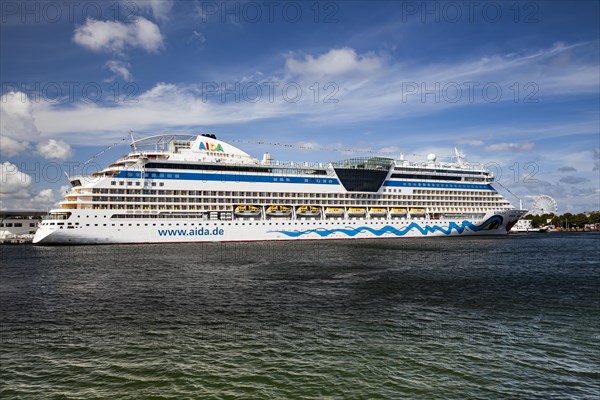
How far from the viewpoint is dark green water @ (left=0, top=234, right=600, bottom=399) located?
1313 centimetres

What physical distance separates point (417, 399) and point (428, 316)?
30.6 feet

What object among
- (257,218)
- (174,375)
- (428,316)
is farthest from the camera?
(257,218)

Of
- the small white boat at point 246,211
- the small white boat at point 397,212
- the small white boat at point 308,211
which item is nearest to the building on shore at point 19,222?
the small white boat at point 246,211

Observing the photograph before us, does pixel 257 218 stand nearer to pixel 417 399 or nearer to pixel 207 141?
pixel 207 141

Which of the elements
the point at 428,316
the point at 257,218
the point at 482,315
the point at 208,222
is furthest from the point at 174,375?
the point at 257,218

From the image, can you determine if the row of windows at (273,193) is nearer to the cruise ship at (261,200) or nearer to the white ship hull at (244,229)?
the cruise ship at (261,200)

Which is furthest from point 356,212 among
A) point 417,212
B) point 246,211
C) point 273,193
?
point 246,211

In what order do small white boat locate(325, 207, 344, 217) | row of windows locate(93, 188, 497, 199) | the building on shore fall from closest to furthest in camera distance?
row of windows locate(93, 188, 497, 199) → small white boat locate(325, 207, 344, 217) → the building on shore

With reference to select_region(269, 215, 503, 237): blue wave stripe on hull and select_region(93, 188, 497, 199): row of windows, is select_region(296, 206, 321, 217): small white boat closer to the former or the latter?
select_region(93, 188, 497, 199): row of windows

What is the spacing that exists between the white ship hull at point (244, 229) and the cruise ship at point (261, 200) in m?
0.13

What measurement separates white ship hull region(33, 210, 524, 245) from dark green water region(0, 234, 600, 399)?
25015 mm

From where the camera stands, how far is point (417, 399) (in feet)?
40.0

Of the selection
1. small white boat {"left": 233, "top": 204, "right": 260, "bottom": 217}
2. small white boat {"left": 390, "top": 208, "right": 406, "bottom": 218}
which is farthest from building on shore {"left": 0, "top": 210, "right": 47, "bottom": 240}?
small white boat {"left": 390, "top": 208, "right": 406, "bottom": 218}

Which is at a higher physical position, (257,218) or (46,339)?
(257,218)
